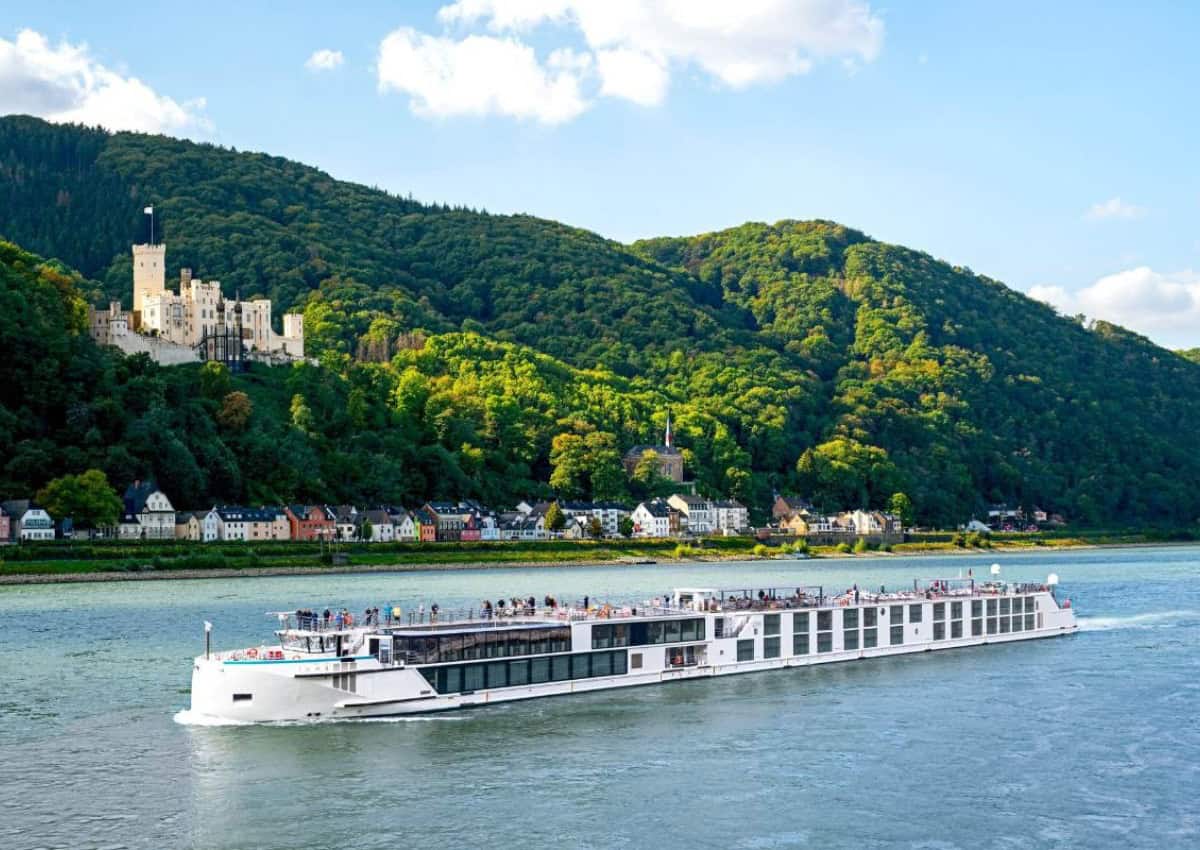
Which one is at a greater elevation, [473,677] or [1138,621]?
[473,677]

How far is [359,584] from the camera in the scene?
87.6 m

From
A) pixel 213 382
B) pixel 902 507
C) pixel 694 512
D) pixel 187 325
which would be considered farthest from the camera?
pixel 902 507

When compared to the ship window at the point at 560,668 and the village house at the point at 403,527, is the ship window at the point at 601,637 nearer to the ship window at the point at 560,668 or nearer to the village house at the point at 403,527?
the ship window at the point at 560,668

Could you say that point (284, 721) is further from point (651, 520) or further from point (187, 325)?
point (651, 520)

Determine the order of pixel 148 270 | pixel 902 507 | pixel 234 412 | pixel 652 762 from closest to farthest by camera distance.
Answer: pixel 652 762
pixel 234 412
pixel 148 270
pixel 902 507

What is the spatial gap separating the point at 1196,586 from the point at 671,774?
229ft

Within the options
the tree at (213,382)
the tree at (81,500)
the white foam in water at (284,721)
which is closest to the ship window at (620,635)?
the white foam in water at (284,721)

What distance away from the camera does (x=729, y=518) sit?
156 meters

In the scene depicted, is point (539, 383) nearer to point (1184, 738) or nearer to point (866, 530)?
point (866, 530)

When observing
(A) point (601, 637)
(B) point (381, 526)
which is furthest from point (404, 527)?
(A) point (601, 637)

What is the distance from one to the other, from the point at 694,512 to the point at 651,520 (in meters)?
7.19

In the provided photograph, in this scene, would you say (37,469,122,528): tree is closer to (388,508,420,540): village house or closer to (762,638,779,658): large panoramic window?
(388,508,420,540): village house

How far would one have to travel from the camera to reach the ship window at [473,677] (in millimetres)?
38781

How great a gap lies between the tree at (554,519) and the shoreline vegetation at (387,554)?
440 cm
